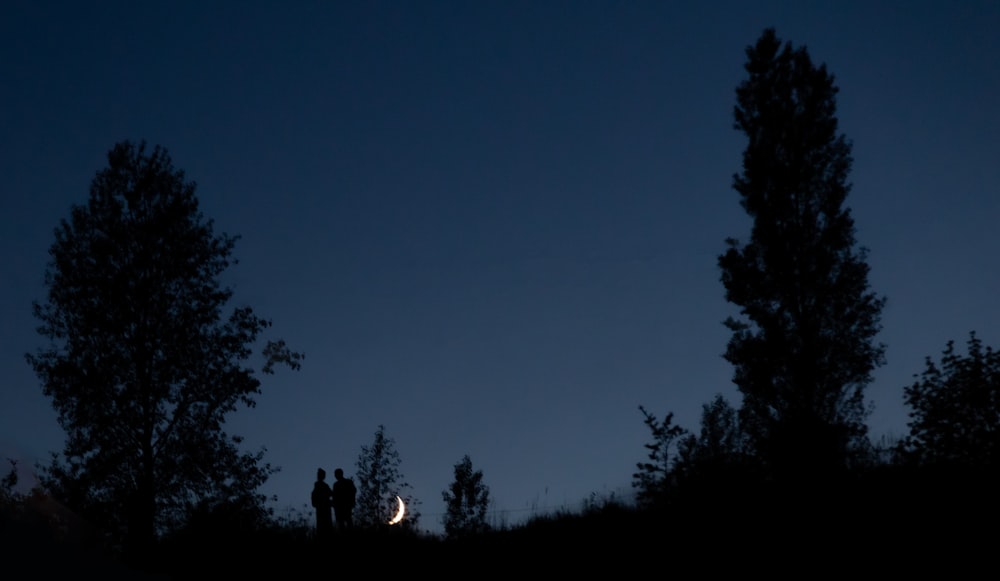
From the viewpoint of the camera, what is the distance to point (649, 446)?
16281 mm

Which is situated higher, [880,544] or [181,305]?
[181,305]

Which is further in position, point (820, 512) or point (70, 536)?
point (70, 536)

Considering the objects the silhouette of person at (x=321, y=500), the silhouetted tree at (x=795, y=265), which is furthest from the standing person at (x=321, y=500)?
the silhouetted tree at (x=795, y=265)

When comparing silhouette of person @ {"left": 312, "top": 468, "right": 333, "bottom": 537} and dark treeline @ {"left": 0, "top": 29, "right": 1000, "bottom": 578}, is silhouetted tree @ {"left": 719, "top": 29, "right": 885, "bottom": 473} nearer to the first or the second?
dark treeline @ {"left": 0, "top": 29, "right": 1000, "bottom": 578}

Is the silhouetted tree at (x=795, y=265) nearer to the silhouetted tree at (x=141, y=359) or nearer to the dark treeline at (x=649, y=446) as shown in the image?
the dark treeline at (x=649, y=446)

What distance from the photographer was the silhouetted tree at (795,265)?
2450 cm

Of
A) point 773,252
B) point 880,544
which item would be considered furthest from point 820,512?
point 773,252

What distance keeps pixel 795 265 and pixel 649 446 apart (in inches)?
464

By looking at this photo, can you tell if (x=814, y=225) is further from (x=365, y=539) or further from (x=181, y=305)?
(x=181, y=305)

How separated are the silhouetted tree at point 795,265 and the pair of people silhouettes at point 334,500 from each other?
1066 cm

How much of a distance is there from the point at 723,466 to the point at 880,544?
157 inches

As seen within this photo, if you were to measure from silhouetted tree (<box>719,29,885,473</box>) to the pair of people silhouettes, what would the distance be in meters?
10.7

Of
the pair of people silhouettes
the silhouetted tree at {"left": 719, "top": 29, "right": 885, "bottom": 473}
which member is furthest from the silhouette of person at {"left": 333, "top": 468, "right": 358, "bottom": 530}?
the silhouetted tree at {"left": 719, "top": 29, "right": 885, "bottom": 473}

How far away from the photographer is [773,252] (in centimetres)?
2608
